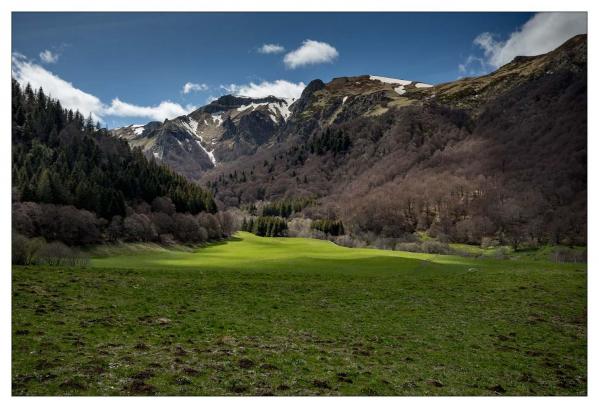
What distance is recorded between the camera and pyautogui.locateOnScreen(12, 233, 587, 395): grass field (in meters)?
12.8

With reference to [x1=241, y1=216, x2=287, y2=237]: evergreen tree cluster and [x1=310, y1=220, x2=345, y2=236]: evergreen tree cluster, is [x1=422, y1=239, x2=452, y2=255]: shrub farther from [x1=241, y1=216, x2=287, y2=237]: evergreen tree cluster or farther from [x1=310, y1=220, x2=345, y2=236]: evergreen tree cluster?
[x1=241, y1=216, x2=287, y2=237]: evergreen tree cluster

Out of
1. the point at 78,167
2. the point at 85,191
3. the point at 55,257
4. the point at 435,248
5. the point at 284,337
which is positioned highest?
the point at 78,167

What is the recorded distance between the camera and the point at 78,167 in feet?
267

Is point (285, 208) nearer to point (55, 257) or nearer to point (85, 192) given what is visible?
point (85, 192)

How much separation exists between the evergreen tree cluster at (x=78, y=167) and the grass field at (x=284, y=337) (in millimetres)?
35812

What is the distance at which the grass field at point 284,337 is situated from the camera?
12.8m

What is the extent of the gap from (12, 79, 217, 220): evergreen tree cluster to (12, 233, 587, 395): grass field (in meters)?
35.8

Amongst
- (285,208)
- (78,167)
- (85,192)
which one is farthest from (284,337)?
(285,208)

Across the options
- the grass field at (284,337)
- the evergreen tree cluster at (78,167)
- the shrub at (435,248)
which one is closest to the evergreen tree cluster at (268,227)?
the evergreen tree cluster at (78,167)

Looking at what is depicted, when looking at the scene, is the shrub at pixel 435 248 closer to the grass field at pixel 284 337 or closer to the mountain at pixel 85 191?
the grass field at pixel 284 337

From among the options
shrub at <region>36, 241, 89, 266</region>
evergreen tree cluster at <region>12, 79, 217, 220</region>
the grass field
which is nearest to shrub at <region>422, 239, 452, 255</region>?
the grass field

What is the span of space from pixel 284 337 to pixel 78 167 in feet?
267

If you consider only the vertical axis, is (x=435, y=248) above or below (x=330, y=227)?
below

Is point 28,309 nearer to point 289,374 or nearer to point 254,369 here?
point 254,369
